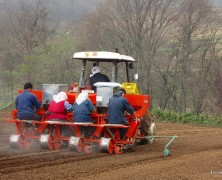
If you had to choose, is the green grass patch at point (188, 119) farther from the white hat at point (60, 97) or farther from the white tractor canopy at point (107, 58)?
the white hat at point (60, 97)

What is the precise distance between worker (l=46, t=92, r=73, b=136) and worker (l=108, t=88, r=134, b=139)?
1.07 m

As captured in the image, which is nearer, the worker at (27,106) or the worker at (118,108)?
the worker at (118,108)

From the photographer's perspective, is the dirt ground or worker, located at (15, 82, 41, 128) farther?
worker, located at (15, 82, 41, 128)

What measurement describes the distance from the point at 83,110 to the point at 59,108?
2.28 ft

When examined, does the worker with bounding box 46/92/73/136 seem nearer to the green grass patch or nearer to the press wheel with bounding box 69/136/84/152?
the press wheel with bounding box 69/136/84/152

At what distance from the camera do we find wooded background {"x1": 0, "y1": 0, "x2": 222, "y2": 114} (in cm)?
3412

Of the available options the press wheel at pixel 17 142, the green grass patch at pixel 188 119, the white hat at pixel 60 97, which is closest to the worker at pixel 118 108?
the white hat at pixel 60 97

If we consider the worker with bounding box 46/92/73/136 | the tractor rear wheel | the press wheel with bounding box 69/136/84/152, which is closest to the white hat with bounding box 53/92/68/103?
the worker with bounding box 46/92/73/136

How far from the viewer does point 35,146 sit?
486 inches

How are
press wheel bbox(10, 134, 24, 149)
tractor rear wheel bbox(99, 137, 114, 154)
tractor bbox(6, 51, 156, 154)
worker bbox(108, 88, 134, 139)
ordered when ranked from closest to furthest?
1. tractor rear wheel bbox(99, 137, 114, 154)
2. tractor bbox(6, 51, 156, 154)
3. worker bbox(108, 88, 134, 139)
4. press wheel bbox(10, 134, 24, 149)

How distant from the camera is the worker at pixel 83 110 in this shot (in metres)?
11.8


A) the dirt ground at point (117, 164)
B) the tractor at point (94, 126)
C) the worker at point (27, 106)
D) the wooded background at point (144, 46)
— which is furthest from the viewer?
the wooded background at point (144, 46)

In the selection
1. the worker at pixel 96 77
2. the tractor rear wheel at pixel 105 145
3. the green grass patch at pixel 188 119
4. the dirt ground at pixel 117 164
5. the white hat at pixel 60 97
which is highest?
the worker at pixel 96 77

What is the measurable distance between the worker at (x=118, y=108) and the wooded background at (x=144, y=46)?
20.2 meters
